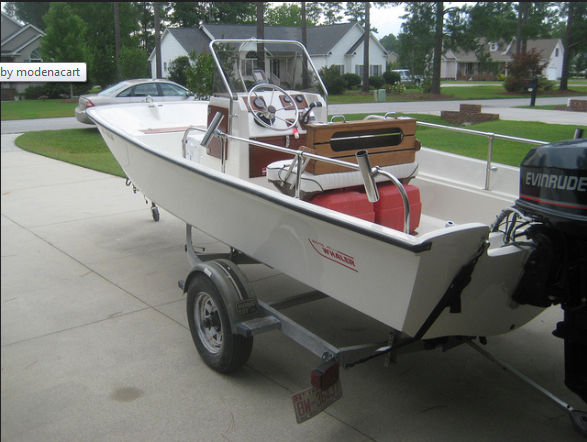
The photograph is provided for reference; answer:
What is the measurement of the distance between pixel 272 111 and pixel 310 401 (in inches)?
113

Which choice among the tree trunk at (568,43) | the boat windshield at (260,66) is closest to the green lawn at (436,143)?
the boat windshield at (260,66)

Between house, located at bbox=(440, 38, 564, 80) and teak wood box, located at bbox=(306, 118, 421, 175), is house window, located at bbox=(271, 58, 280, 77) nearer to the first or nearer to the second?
teak wood box, located at bbox=(306, 118, 421, 175)

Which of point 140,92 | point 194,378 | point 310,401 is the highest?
point 140,92

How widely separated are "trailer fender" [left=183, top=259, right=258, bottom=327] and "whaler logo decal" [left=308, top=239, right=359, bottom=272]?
603mm

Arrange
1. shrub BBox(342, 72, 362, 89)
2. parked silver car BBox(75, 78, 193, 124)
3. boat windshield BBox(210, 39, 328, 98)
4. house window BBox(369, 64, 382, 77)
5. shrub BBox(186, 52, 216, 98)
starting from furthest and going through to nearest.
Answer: house window BBox(369, 64, 382, 77) < shrub BBox(342, 72, 362, 89) < shrub BBox(186, 52, 216, 98) < parked silver car BBox(75, 78, 193, 124) < boat windshield BBox(210, 39, 328, 98)

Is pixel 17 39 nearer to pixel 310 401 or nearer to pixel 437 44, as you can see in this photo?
pixel 310 401

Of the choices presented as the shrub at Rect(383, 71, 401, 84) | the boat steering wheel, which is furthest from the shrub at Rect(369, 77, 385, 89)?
the boat steering wheel

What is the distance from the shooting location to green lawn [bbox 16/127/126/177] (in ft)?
35.3

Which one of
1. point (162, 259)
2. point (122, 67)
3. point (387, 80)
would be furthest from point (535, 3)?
point (162, 259)

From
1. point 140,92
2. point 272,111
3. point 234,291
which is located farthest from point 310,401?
point 140,92

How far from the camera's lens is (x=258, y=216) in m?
3.44

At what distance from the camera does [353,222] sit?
2664mm

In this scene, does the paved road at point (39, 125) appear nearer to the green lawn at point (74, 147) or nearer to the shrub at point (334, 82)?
the green lawn at point (74, 147)

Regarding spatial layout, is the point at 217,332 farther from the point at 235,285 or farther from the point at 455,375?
the point at 455,375
